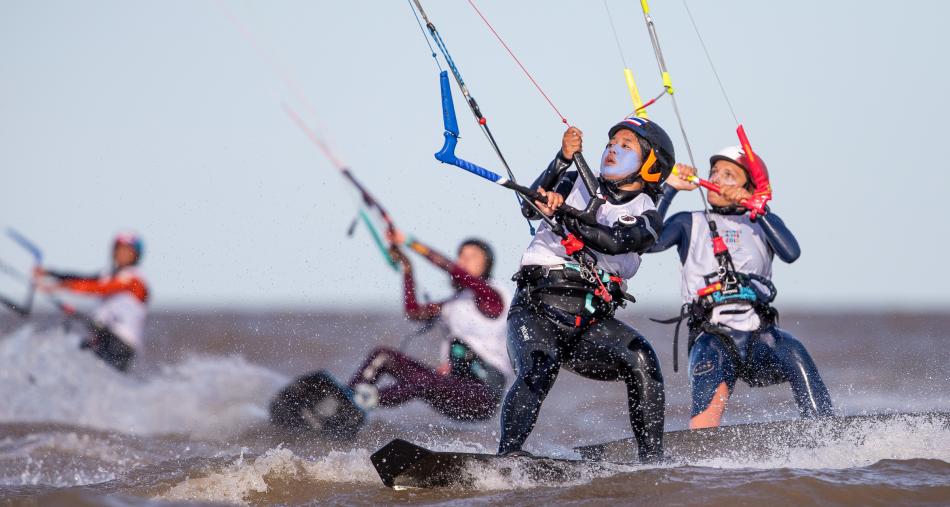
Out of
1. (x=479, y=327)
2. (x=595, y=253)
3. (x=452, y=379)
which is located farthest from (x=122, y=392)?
(x=595, y=253)

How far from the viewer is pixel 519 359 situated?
20.9ft

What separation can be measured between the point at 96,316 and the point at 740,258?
8711mm

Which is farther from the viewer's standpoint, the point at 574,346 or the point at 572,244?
the point at 574,346

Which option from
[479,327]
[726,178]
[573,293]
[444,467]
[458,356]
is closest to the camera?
[444,467]

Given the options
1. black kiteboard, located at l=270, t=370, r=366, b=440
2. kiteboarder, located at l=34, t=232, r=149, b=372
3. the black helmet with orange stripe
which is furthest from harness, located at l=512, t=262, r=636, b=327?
kiteboarder, located at l=34, t=232, r=149, b=372

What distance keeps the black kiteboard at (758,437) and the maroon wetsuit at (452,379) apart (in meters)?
2.70

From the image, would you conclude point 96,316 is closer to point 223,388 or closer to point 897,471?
point 223,388

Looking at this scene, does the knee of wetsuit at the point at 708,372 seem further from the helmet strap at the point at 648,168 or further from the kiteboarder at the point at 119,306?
the kiteboarder at the point at 119,306

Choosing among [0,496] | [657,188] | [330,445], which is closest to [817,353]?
[330,445]

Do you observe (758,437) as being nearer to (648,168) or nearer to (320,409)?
(648,168)

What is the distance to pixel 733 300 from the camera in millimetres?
7613

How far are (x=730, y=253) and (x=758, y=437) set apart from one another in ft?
4.06

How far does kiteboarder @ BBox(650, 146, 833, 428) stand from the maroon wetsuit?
2.48 meters

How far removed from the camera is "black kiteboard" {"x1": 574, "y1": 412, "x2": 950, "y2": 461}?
7.22 metres
